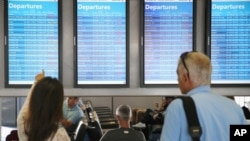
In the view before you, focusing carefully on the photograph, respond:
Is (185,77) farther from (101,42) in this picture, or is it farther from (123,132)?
(123,132)

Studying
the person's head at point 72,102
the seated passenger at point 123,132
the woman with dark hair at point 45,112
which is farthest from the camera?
the seated passenger at point 123,132

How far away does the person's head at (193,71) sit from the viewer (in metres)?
1.74

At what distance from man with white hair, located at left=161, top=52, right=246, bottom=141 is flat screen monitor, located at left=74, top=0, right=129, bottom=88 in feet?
4.29

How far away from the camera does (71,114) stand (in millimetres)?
3738

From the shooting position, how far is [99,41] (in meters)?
3.05

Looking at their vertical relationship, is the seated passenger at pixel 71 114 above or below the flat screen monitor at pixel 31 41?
below

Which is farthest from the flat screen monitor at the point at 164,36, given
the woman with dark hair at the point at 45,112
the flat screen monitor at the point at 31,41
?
the woman with dark hair at the point at 45,112

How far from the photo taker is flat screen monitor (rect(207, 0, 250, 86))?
10.0ft

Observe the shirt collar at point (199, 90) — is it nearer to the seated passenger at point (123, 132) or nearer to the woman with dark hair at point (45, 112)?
the woman with dark hair at point (45, 112)

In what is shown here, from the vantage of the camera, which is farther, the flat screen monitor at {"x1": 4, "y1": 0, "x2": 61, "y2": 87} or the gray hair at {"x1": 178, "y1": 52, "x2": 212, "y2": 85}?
the flat screen monitor at {"x1": 4, "y1": 0, "x2": 61, "y2": 87}

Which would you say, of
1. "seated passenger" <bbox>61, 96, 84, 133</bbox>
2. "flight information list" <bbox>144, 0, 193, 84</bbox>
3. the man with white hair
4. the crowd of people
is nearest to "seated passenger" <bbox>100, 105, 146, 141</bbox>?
"seated passenger" <bbox>61, 96, 84, 133</bbox>

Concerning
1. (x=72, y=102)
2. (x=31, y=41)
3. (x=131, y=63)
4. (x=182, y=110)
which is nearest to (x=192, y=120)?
(x=182, y=110)

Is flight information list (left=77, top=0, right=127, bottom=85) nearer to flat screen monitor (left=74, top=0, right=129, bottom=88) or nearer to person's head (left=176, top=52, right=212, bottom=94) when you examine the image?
flat screen monitor (left=74, top=0, right=129, bottom=88)

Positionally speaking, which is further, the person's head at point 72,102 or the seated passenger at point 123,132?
the seated passenger at point 123,132
